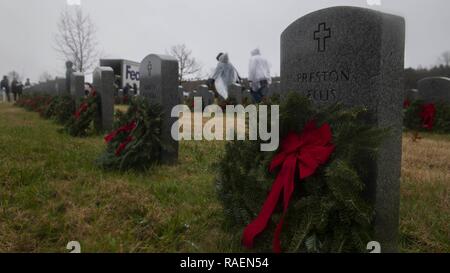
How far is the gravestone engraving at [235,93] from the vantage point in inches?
529

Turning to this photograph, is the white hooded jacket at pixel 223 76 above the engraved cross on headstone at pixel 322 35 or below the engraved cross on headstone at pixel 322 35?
above

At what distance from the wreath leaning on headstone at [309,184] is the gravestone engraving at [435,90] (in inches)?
292

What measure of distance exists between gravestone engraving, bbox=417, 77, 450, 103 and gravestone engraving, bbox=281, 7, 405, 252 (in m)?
7.27

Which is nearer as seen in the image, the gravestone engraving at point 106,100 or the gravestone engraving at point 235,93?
the gravestone engraving at point 106,100

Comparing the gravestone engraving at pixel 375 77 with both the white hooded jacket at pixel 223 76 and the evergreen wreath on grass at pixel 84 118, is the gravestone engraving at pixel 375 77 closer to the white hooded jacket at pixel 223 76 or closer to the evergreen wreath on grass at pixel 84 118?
the evergreen wreath on grass at pixel 84 118

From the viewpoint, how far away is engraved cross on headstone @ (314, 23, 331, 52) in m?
2.41

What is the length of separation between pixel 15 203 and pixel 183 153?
2.47 metres

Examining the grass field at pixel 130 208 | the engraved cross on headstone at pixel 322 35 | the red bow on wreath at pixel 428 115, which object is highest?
the engraved cross on headstone at pixel 322 35

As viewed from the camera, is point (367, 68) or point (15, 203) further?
point (15, 203)

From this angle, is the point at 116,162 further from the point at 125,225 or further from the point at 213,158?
the point at 125,225

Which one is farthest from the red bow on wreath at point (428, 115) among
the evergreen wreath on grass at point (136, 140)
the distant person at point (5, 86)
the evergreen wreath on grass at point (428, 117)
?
the distant person at point (5, 86)

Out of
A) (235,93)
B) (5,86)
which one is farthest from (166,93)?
(5,86)
